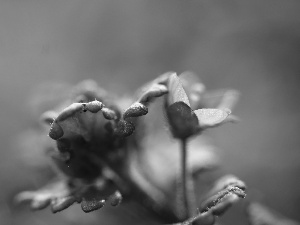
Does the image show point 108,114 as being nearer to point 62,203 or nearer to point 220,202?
point 62,203

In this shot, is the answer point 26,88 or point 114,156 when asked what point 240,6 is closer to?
point 26,88

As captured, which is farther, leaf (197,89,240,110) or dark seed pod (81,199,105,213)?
leaf (197,89,240,110)

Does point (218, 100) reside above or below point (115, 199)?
above

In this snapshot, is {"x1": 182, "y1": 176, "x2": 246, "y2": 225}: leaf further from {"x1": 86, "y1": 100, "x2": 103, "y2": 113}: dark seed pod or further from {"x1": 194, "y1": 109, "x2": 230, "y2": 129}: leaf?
{"x1": 86, "y1": 100, "x2": 103, "y2": 113}: dark seed pod

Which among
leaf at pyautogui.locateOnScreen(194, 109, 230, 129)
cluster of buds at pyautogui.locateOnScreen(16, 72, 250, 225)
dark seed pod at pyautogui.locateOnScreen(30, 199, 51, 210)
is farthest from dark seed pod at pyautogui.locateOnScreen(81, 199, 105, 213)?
leaf at pyautogui.locateOnScreen(194, 109, 230, 129)

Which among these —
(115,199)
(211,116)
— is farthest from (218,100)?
(115,199)

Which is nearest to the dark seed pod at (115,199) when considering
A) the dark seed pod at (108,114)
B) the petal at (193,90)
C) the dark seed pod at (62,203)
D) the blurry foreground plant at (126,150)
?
the blurry foreground plant at (126,150)

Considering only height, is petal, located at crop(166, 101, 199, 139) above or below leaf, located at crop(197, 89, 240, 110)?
below

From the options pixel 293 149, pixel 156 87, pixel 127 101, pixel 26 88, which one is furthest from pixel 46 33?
pixel 156 87
